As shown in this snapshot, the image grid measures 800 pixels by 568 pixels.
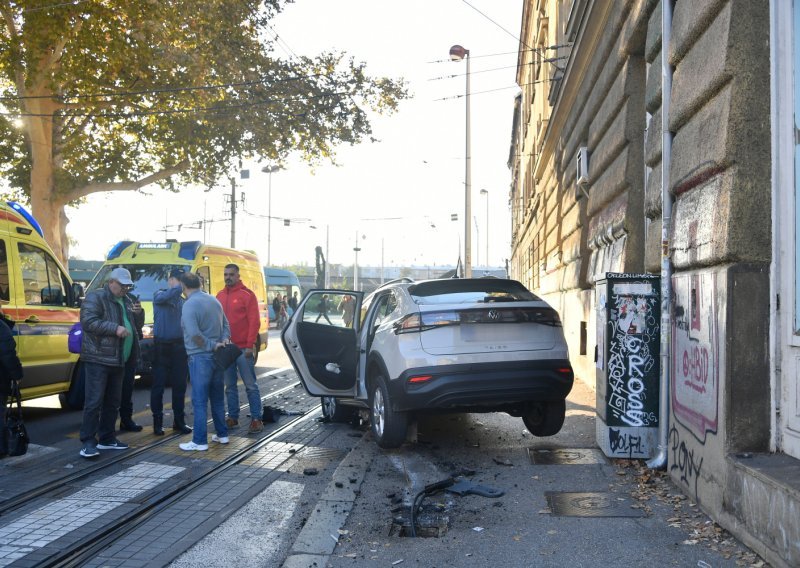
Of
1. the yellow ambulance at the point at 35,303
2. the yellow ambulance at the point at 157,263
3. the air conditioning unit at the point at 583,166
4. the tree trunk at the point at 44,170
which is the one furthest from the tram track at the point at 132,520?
the tree trunk at the point at 44,170

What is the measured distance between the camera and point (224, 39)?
18.9 metres

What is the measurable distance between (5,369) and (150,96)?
47.5 ft

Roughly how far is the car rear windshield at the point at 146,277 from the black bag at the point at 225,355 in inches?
237

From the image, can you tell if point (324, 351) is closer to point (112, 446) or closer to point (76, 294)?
point (112, 446)

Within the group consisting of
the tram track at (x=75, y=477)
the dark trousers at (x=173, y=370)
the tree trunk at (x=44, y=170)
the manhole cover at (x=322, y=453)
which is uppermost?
the tree trunk at (x=44, y=170)

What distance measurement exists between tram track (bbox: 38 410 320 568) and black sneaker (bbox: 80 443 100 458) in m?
1.18

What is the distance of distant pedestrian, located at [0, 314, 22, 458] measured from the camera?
6684 millimetres

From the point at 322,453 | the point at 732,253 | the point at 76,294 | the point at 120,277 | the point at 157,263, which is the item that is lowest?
the point at 322,453

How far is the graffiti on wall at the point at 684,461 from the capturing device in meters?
4.97

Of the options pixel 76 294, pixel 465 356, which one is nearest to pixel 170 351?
pixel 76 294

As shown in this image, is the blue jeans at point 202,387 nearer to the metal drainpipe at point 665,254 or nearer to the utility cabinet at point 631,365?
the utility cabinet at point 631,365

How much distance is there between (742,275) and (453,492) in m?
2.57

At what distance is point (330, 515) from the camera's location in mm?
5090

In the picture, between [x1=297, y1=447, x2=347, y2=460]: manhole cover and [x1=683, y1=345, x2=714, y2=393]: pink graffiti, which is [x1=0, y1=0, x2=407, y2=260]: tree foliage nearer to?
[x1=297, y1=447, x2=347, y2=460]: manhole cover
